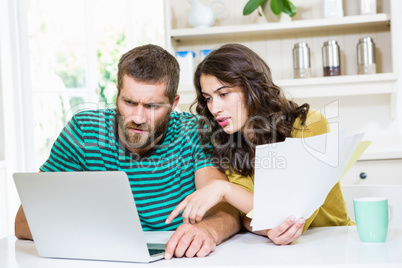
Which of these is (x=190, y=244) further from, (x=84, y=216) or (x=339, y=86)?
(x=339, y=86)

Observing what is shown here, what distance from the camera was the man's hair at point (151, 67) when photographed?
1433mm

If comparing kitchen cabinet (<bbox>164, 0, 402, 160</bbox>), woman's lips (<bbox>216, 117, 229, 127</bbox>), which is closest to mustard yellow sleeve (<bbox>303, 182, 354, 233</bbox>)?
woman's lips (<bbox>216, 117, 229, 127</bbox>)

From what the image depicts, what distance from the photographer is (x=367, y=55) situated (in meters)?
2.77

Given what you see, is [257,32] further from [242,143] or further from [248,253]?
[248,253]

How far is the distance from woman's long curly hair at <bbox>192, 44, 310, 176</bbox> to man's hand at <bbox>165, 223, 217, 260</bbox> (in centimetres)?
46

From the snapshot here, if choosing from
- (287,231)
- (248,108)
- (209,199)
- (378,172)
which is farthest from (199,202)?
(378,172)


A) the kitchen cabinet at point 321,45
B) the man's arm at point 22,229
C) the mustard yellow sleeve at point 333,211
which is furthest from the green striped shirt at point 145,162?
the kitchen cabinet at point 321,45

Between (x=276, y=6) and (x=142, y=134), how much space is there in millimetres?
1640

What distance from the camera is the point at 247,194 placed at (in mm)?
1108

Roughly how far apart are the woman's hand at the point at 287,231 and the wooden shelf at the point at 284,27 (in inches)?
80.1

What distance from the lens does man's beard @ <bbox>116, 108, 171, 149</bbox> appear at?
143 centimetres

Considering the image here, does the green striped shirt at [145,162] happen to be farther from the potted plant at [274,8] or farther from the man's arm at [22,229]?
the potted plant at [274,8]

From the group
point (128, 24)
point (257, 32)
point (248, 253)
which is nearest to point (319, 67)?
point (257, 32)

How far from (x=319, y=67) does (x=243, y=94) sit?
1624mm
